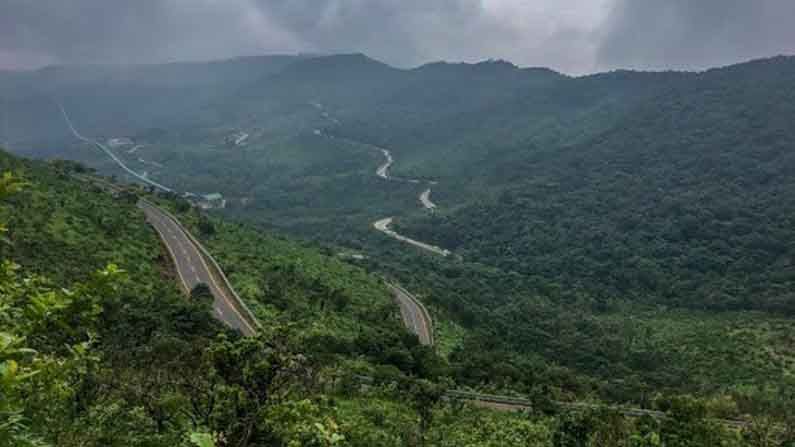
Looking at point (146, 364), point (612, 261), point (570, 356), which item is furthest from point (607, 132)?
point (146, 364)

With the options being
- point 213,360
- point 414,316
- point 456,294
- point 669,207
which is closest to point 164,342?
point 213,360

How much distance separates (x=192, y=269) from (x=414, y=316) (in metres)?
19.2

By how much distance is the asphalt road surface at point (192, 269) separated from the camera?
32.9 m

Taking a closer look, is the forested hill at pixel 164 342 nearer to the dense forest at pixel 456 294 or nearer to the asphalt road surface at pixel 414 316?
the dense forest at pixel 456 294

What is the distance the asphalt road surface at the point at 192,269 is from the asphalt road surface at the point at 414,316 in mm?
13895

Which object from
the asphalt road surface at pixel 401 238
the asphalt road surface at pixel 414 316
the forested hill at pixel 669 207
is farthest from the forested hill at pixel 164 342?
the asphalt road surface at pixel 401 238

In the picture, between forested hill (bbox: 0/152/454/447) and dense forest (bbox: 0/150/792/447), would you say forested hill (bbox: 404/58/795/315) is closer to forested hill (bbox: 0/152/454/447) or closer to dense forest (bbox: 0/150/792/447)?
forested hill (bbox: 0/152/454/447)

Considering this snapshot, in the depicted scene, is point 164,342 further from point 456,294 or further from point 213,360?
point 456,294

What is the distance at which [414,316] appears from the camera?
50000mm

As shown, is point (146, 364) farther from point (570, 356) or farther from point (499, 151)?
point (499, 151)

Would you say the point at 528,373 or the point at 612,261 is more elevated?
the point at 528,373

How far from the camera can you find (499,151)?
168m

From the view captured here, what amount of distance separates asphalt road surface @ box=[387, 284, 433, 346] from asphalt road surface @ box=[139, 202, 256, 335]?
13895 millimetres

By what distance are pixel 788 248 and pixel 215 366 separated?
88428mm
